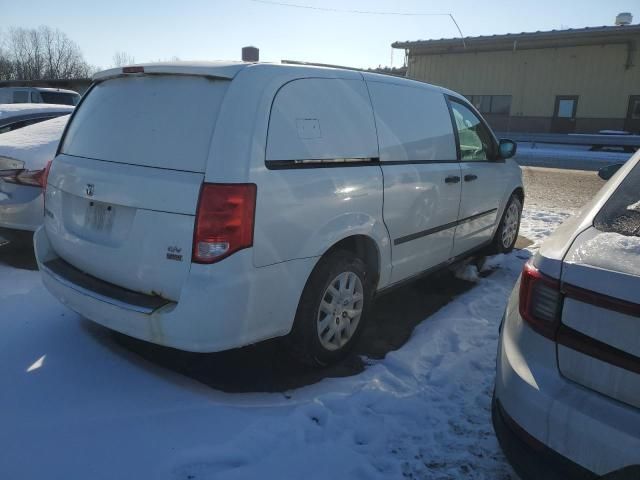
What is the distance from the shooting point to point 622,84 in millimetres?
25531

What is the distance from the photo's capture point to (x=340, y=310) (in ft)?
10.7

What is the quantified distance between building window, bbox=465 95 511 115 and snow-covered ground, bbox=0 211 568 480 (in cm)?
2838

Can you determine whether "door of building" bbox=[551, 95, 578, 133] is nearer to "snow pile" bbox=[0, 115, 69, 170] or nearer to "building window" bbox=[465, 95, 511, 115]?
"building window" bbox=[465, 95, 511, 115]

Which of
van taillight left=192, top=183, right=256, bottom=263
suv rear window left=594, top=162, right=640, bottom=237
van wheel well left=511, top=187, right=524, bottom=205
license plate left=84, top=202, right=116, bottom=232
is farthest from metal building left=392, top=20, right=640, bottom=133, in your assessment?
license plate left=84, top=202, right=116, bottom=232

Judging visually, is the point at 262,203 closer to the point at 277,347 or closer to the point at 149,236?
the point at 149,236

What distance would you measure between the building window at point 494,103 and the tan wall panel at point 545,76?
0.78 ft

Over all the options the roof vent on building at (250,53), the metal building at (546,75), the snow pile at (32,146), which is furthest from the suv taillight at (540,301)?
the metal building at (546,75)

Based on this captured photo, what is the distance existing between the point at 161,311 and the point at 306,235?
0.86 metres

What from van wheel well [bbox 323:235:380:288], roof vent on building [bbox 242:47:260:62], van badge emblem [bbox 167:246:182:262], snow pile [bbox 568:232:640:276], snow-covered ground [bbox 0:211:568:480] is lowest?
snow-covered ground [bbox 0:211:568:480]

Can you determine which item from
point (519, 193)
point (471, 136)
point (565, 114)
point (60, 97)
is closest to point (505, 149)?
point (471, 136)

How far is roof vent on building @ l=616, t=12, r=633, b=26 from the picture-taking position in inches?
1059

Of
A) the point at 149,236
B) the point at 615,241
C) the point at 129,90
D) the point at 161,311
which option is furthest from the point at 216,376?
the point at 615,241

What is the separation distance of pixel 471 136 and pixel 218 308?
3160mm

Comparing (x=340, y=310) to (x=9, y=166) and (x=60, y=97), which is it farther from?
(x=60, y=97)
